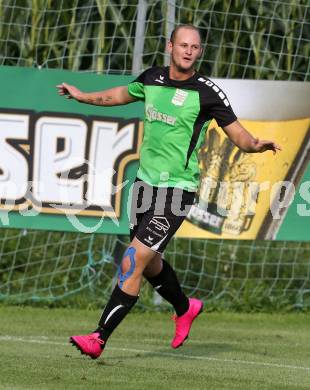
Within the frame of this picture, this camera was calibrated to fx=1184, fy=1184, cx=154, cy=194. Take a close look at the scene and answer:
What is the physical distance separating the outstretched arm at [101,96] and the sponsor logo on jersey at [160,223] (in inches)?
35.4

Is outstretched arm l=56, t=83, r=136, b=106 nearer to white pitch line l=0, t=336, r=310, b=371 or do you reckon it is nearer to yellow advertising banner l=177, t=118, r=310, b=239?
white pitch line l=0, t=336, r=310, b=371

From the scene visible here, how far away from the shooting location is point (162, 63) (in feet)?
39.5

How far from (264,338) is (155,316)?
1485 mm

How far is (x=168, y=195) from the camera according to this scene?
7539 millimetres

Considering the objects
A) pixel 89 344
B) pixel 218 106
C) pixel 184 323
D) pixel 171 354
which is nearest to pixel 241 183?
pixel 171 354

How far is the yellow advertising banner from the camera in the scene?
35.8 feet

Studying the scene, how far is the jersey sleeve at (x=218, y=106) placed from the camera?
757cm

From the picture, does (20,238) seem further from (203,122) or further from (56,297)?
(203,122)

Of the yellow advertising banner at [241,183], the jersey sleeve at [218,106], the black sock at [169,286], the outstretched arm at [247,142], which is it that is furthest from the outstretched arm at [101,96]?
the yellow advertising banner at [241,183]

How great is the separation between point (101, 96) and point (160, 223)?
1086mm

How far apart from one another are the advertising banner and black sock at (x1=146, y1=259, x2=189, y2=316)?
107 inches

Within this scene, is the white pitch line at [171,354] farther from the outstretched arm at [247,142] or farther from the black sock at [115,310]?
the outstretched arm at [247,142]

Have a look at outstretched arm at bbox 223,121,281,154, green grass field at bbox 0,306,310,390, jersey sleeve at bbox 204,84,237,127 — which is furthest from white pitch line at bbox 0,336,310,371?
jersey sleeve at bbox 204,84,237,127

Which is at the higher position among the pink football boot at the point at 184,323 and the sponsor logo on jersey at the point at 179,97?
the sponsor logo on jersey at the point at 179,97
